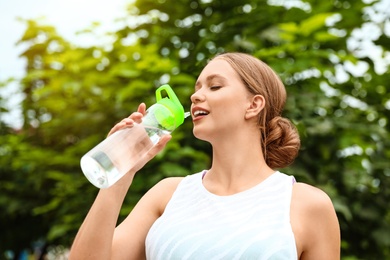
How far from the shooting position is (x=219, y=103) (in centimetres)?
204

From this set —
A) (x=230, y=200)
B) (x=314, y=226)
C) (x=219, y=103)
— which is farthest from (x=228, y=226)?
(x=219, y=103)

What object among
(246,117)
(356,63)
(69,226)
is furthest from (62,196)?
(246,117)

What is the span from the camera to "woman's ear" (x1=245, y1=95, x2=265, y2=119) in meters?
2.11

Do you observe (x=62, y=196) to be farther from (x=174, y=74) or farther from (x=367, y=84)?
Answer: (x=367, y=84)

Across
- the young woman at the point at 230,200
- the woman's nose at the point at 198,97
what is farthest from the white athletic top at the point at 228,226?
the woman's nose at the point at 198,97

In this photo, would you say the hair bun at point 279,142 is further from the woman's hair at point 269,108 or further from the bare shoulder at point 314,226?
the bare shoulder at point 314,226

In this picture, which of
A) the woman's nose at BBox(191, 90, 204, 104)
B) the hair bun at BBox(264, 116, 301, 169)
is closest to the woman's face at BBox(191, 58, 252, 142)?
the woman's nose at BBox(191, 90, 204, 104)

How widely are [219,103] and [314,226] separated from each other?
0.50 meters

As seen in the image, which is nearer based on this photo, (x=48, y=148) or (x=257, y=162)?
(x=257, y=162)

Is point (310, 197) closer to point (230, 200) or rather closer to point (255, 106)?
point (230, 200)

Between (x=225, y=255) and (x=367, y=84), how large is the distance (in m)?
2.63

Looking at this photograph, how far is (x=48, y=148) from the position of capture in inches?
186

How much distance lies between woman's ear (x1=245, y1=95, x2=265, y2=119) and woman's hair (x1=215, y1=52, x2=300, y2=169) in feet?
0.07

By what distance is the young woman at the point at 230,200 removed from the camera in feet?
6.14
